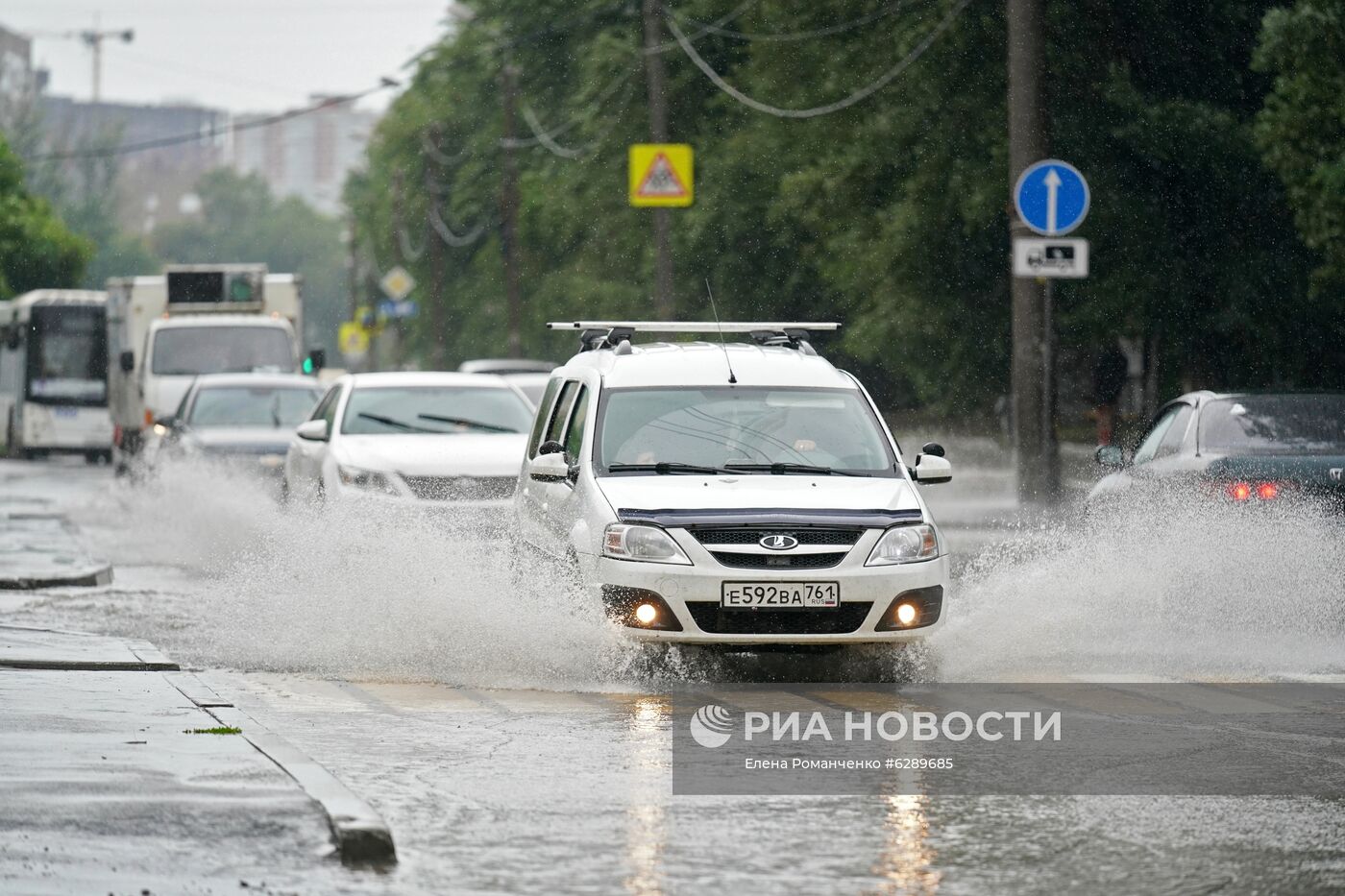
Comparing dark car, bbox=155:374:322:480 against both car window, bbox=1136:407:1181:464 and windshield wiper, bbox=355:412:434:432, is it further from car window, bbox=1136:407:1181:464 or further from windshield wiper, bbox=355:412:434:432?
car window, bbox=1136:407:1181:464

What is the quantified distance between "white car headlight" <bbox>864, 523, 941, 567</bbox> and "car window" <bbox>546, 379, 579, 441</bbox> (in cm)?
240

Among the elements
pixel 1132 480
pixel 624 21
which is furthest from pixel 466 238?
pixel 1132 480

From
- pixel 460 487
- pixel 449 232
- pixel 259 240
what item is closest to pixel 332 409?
pixel 460 487

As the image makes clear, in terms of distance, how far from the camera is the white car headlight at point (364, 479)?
17234 mm

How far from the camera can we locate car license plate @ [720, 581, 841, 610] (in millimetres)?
10883

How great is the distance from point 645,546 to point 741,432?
1306 millimetres

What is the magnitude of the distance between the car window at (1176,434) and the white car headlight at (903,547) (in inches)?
161

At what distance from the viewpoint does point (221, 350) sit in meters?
32.1

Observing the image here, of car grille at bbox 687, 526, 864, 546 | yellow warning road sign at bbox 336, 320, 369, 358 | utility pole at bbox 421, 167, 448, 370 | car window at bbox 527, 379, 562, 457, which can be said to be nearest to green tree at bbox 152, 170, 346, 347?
yellow warning road sign at bbox 336, 320, 369, 358

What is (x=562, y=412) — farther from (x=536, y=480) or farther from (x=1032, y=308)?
(x=1032, y=308)

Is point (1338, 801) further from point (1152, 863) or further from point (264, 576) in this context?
point (264, 576)

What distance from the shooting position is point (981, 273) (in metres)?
33.0

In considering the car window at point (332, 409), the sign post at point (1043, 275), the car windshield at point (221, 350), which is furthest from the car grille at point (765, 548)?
the car windshield at point (221, 350)

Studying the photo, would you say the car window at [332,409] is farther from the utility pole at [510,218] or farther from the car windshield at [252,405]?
the utility pole at [510,218]
